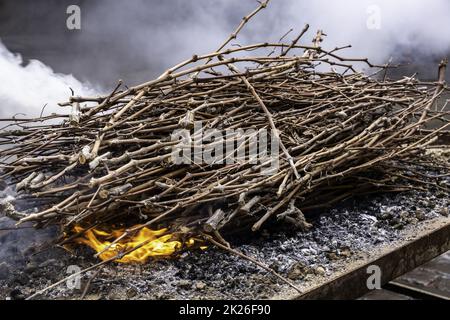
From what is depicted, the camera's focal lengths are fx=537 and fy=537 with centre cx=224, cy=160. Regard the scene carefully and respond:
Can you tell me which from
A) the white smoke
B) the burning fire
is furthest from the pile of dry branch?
the white smoke

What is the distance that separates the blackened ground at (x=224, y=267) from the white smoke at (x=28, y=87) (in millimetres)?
4285

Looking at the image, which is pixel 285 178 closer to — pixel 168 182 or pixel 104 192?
pixel 168 182

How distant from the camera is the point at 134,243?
9.03 ft

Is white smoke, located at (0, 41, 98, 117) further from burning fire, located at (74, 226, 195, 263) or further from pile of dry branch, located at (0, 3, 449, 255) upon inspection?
burning fire, located at (74, 226, 195, 263)

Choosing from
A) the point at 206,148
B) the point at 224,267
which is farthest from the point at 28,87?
the point at 224,267

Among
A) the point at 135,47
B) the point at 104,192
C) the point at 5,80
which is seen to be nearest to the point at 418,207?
the point at 104,192

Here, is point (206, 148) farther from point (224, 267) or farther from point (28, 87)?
point (28, 87)

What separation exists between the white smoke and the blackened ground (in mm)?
4285

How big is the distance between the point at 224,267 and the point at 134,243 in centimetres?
48

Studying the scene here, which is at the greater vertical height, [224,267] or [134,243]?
[134,243]

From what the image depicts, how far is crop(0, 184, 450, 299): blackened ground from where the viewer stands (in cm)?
246

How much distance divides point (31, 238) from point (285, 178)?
140 centimetres

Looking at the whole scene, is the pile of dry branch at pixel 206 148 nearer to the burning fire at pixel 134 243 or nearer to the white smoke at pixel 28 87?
the burning fire at pixel 134 243

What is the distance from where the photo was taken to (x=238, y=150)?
9.79ft
